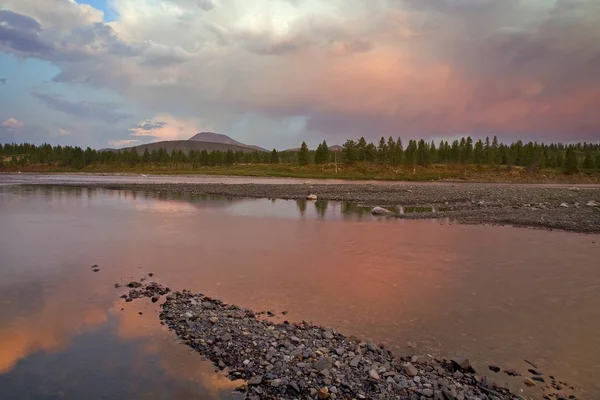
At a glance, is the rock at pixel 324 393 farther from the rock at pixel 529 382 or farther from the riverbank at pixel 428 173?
the riverbank at pixel 428 173

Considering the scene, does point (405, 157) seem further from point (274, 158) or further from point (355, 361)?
point (355, 361)

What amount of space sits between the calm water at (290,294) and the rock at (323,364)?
1.57 m

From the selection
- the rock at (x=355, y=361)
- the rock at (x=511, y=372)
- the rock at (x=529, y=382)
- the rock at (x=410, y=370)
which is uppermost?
the rock at (x=355, y=361)

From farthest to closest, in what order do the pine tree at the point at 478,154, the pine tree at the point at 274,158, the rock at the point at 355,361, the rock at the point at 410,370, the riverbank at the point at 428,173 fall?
the pine tree at the point at 274,158 → the pine tree at the point at 478,154 → the riverbank at the point at 428,173 → the rock at the point at 355,361 → the rock at the point at 410,370

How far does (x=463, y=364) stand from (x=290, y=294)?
5.73 m

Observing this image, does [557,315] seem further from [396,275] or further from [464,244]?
[464,244]

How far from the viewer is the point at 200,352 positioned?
8148mm

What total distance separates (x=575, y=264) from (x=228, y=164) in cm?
16679

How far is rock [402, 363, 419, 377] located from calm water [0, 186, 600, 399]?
3.59 ft

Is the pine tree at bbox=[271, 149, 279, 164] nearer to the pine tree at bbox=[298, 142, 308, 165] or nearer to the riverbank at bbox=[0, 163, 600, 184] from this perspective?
the riverbank at bbox=[0, 163, 600, 184]

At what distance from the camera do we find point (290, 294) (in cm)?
1204

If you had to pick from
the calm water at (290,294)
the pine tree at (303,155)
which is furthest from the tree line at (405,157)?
the calm water at (290,294)

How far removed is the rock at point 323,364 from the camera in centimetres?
718

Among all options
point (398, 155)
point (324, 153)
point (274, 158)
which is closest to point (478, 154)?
point (398, 155)
